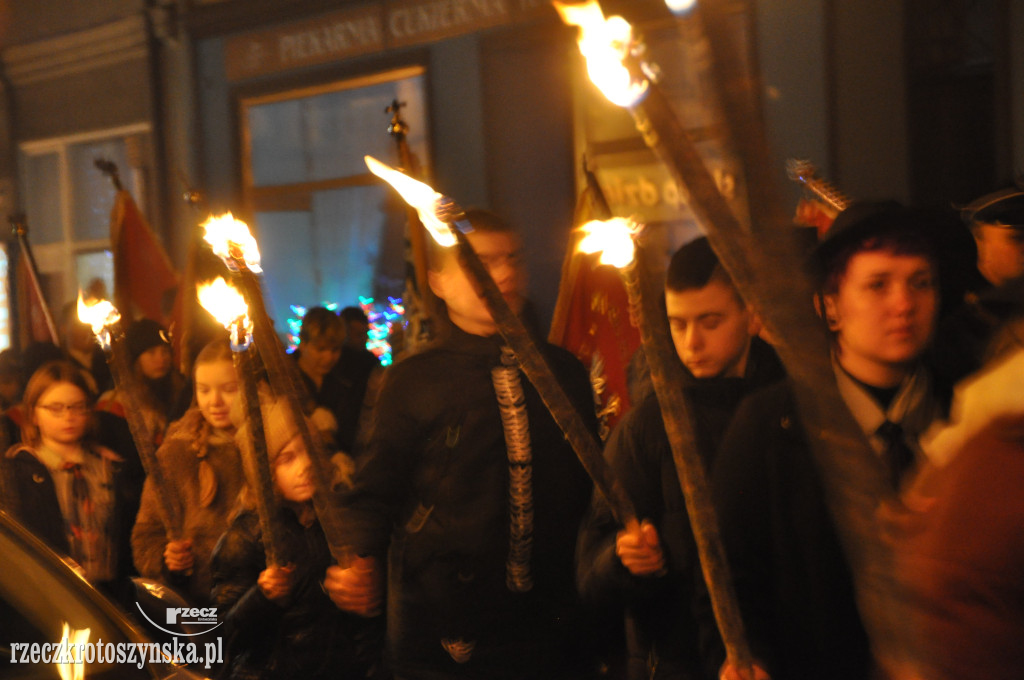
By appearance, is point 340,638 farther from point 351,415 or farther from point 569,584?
point 351,415

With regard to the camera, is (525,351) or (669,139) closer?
(669,139)

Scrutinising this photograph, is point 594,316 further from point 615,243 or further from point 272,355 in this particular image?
point 615,243

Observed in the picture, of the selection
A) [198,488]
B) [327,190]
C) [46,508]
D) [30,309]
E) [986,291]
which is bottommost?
[46,508]

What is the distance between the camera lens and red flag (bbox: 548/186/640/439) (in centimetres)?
559

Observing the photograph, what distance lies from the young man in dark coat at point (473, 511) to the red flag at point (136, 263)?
561 cm

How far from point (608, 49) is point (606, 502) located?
1258mm

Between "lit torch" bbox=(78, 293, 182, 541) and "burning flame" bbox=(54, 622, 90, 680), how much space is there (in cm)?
132

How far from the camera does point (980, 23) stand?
6652 mm

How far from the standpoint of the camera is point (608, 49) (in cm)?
130

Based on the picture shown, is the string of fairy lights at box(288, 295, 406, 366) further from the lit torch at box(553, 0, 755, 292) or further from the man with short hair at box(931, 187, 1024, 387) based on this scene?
the lit torch at box(553, 0, 755, 292)

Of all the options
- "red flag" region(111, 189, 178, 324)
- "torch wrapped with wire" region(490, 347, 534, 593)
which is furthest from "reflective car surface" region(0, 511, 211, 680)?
"red flag" region(111, 189, 178, 324)

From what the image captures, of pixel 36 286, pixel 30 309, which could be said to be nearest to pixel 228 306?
pixel 36 286

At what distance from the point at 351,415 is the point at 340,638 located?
2785 millimetres

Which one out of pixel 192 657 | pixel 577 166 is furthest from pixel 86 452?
pixel 577 166
